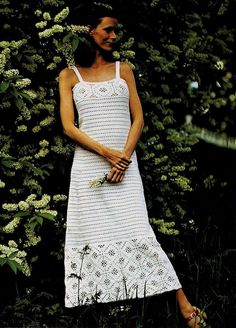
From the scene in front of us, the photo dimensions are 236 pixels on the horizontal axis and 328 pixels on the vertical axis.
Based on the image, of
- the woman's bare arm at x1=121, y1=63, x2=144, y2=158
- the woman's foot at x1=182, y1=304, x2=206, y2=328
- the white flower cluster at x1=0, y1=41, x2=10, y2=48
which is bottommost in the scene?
the woman's foot at x1=182, y1=304, x2=206, y2=328

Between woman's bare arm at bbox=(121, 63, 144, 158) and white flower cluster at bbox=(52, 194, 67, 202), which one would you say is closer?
woman's bare arm at bbox=(121, 63, 144, 158)

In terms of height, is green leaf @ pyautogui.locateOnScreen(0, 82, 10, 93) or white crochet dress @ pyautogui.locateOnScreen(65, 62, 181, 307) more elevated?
green leaf @ pyautogui.locateOnScreen(0, 82, 10, 93)

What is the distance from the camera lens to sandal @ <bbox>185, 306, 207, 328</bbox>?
5.24m

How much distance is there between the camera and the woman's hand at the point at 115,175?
5312 millimetres

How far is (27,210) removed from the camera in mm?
5555

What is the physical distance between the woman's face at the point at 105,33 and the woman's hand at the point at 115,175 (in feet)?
2.52

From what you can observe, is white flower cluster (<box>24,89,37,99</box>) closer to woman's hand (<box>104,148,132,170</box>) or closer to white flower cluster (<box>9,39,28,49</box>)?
white flower cluster (<box>9,39,28,49</box>)

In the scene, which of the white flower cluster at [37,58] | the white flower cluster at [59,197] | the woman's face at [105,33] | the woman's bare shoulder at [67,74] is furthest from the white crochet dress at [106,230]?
the white flower cluster at [37,58]

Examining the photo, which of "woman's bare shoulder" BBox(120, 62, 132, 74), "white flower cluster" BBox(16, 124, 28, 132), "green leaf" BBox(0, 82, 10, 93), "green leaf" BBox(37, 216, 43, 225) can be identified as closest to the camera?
"green leaf" BBox(0, 82, 10, 93)

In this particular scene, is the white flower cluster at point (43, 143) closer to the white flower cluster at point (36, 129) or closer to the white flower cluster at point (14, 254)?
the white flower cluster at point (36, 129)

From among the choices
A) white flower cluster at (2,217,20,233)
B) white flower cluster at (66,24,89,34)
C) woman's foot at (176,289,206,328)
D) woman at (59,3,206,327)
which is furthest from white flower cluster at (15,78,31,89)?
woman's foot at (176,289,206,328)

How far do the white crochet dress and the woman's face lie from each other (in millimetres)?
234

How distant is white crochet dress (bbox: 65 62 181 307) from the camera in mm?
5301

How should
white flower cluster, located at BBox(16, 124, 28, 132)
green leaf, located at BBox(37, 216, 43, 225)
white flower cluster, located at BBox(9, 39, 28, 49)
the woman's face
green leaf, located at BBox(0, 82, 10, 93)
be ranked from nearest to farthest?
green leaf, located at BBox(0, 82, 10, 93), green leaf, located at BBox(37, 216, 43, 225), the woman's face, white flower cluster, located at BBox(9, 39, 28, 49), white flower cluster, located at BBox(16, 124, 28, 132)
